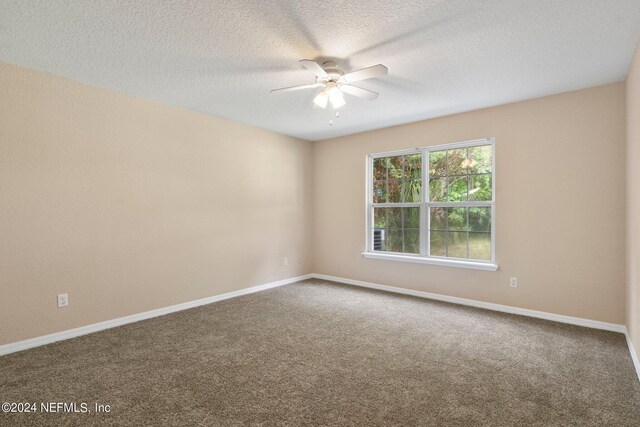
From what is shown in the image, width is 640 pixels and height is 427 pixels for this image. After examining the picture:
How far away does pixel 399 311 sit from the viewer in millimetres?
3752

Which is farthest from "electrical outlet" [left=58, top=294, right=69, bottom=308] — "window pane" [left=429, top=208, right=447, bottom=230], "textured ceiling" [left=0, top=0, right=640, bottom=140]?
"window pane" [left=429, top=208, right=447, bottom=230]

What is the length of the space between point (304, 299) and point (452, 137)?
9.49 ft

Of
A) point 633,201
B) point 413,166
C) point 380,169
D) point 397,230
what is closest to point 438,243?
point 397,230

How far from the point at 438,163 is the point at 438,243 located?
3.61 ft

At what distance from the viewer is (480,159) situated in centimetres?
402

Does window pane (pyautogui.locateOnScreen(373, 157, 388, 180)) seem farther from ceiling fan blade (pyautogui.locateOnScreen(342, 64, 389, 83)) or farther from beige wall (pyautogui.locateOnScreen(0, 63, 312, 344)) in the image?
ceiling fan blade (pyautogui.locateOnScreen(342, 64, 389, 83))

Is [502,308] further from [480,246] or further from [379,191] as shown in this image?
[379,191]

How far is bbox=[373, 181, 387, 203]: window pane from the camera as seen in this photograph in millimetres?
4980

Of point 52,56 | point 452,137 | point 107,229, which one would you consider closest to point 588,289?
point 452,137

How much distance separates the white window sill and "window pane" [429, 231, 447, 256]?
11 centimetres

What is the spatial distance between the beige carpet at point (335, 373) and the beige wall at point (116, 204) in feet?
1.46

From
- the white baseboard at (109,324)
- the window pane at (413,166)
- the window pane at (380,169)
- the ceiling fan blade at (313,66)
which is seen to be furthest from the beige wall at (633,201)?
the white baseboard at (109,324)

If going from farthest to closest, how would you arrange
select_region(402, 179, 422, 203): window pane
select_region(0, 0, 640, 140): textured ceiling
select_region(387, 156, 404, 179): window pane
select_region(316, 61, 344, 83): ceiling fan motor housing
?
select_region(387, 156, 404, 179): window pane, select_region(402, 179, 422, 203): window pane, select_region(316, 61, 344, 83): ceiling fan motor housing, select_region(0, 0, 640, 140): textured ceiling

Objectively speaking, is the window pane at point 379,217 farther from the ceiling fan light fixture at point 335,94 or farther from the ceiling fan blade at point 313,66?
the ceiling fan blade at point 313,66
